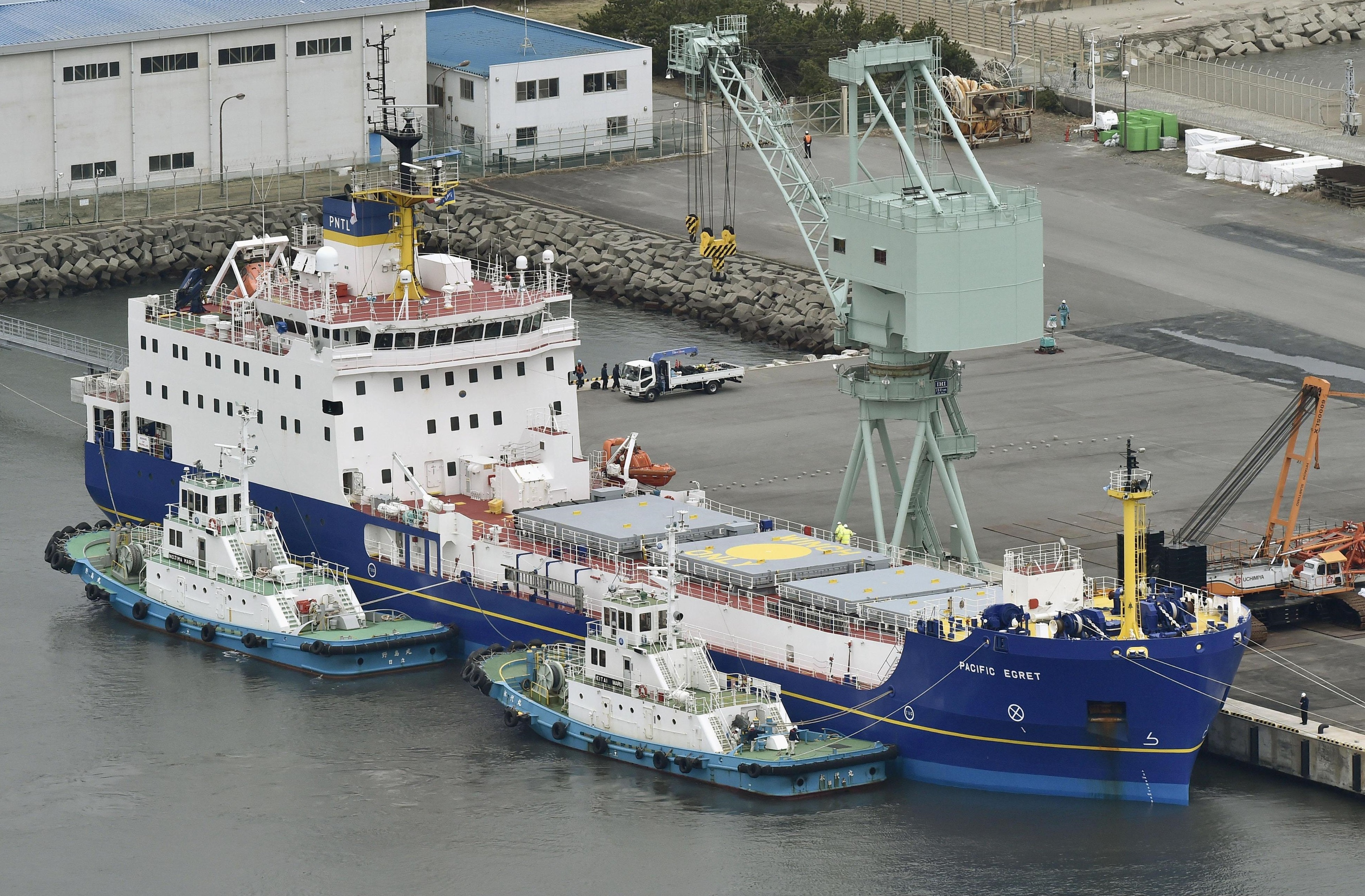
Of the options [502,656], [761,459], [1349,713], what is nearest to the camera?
[1349,713]

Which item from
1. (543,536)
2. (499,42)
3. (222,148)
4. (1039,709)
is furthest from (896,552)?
(499,42)

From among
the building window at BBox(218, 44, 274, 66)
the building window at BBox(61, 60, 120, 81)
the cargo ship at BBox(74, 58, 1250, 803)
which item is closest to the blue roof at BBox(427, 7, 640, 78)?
the building window at BBox(218, 44, 274, 66)

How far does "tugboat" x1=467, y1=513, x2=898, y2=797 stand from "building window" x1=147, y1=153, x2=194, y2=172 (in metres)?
46.5

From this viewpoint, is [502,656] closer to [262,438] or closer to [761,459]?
[262,438]

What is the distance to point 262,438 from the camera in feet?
195

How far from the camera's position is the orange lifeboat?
6138 centimetres

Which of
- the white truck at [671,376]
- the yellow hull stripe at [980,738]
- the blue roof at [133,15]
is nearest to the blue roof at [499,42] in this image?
the blue roof at [133,15]

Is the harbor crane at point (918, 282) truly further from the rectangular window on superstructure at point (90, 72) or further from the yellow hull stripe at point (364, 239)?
the rectangular window on superstructure at point (90, 72)

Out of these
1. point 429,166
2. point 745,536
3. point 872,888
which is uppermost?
point 429,166

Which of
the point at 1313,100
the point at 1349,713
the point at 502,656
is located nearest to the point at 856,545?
the point at 502,656

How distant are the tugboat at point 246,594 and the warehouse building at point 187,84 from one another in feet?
113

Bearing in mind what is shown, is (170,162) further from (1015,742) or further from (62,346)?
(1015,742)

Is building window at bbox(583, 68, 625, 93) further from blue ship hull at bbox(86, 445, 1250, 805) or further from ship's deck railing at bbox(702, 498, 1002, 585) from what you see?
blue ship hull at bbox(86, 445, 1250, 805)

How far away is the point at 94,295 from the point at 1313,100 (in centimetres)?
4585
